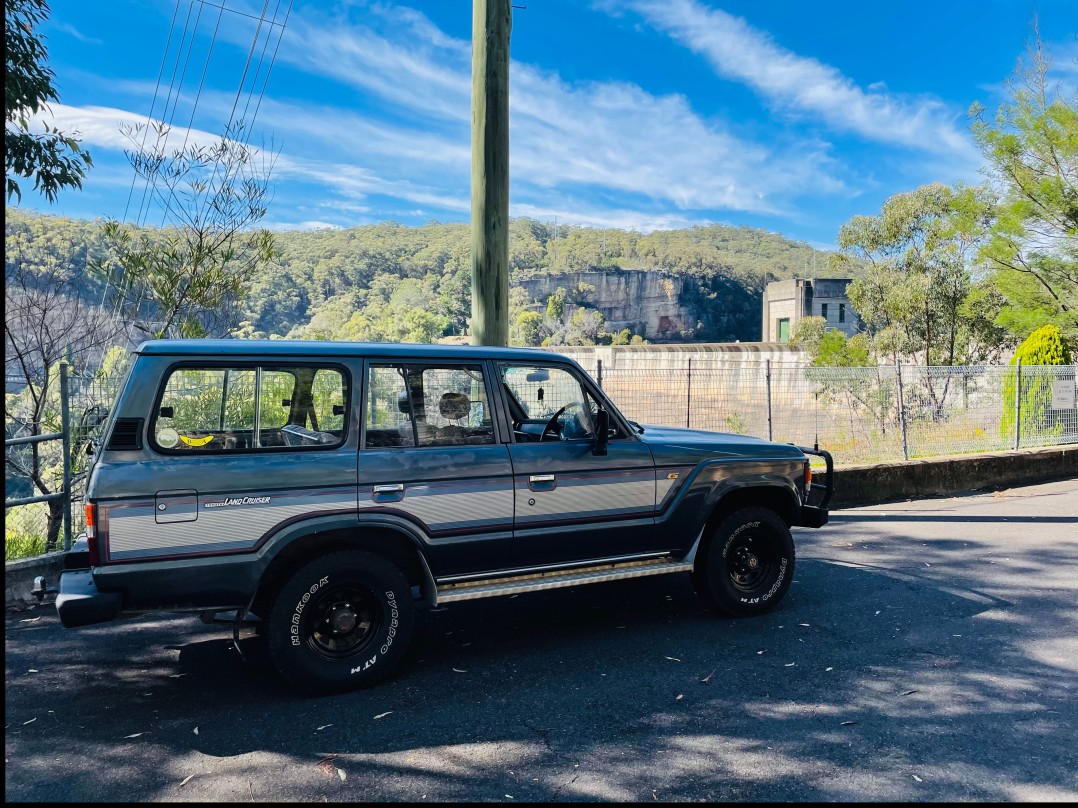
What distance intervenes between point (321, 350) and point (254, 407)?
19.3 inches

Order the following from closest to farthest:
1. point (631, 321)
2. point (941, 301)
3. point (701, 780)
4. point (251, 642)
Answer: point (701, 780) → point (251, 642) → point (941, 301) → point (631, 321)

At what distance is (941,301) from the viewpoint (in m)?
30.9

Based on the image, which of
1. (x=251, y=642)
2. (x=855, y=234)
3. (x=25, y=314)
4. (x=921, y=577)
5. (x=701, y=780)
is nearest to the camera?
(x=701, y=780)

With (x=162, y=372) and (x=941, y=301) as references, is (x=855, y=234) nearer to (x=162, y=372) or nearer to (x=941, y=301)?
(x=941, y=301)

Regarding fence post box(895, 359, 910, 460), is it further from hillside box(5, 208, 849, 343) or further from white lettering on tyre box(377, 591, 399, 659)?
hillside box(5, 208, 849, 343)

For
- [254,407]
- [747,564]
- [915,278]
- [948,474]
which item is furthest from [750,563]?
[915,278]

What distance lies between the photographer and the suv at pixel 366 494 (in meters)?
3.92

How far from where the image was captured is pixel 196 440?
4.19 m

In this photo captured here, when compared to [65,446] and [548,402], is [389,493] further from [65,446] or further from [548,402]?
[65,446]

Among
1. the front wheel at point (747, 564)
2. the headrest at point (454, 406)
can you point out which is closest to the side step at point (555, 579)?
the front wheel at point (747, 564)

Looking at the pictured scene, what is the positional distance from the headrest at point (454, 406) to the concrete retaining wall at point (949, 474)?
692 cm

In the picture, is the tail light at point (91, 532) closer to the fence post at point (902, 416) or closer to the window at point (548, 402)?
the window at point (548, 402)

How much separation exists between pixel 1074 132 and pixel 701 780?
25153mm

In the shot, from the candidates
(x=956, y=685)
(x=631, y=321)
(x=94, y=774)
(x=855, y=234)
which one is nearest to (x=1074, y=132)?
(x=855, y=234)
